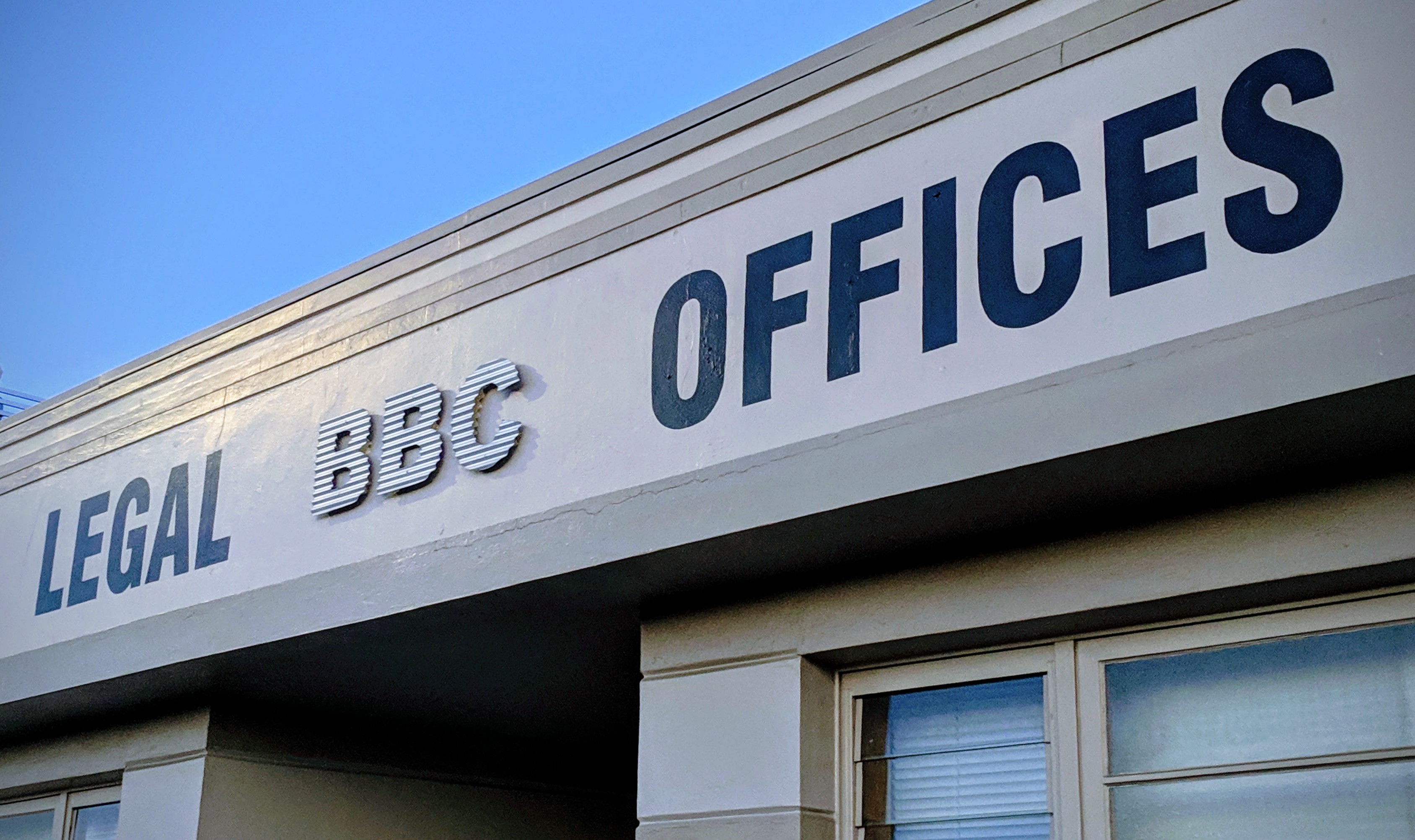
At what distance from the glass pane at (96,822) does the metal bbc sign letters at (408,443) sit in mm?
3076

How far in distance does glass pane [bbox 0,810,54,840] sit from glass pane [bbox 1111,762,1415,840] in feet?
24.2

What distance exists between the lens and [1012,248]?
5.64 meters

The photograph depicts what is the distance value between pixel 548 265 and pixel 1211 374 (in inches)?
135

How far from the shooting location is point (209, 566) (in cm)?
842

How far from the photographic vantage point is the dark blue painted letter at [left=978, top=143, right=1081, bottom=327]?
215 inches

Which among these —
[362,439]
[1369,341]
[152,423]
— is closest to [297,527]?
[362,439]

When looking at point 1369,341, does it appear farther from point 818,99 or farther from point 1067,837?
point 818,99

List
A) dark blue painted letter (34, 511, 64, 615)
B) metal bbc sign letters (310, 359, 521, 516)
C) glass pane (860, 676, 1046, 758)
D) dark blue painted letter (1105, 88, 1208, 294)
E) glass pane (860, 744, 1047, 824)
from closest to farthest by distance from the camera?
1. dark blue painted letter (1105, 88, 1208, 294)
2. glass pane (860, 744, 1047, 824)
3. glass pane (860, 676, 1046, 758)
4. metal bbc sign letters (310, 359, 521, 516)
5. dark blue painted letter (34, 511, 64, 615)

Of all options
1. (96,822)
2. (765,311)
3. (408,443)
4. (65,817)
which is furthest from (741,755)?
(65,817)

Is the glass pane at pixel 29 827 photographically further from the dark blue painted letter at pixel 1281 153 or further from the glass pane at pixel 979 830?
the dark blue painted letter at pixel 1281 153

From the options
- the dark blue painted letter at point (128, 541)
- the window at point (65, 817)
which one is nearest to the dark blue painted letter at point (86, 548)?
the dark blue painted letter at point (128, 541)

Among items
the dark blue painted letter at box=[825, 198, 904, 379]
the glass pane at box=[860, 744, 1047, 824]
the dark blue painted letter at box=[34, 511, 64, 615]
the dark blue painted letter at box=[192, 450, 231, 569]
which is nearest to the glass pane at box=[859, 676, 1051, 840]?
the glass pane at box=[860, 744, 1047, 824]

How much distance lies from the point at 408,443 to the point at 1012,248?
327 cm

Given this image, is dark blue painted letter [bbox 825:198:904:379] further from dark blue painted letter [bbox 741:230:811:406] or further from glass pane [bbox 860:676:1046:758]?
glass pane [bbox 860:676:1046:758]
